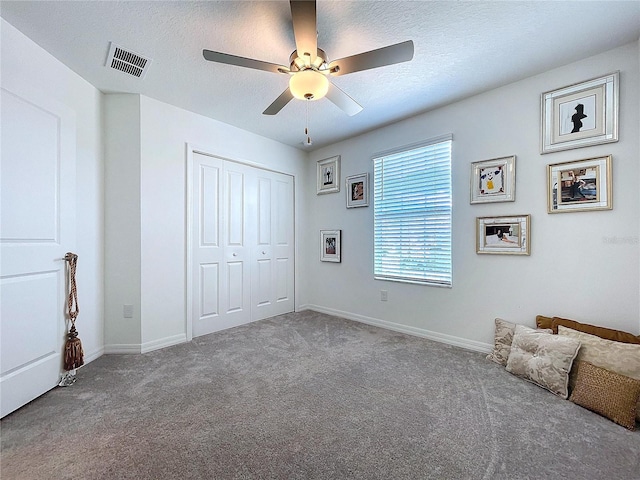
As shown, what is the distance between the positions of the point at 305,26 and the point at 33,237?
7.72ft

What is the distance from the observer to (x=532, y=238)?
8.06ft

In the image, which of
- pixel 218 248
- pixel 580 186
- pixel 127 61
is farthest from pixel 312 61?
pixel 218 248

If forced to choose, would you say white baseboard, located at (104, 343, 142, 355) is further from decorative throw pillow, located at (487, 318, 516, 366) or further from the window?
decorative throw pillow, located at (487, 318, 516, 366)

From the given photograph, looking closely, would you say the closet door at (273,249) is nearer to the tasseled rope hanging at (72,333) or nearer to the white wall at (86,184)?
the white wall at (86,184)

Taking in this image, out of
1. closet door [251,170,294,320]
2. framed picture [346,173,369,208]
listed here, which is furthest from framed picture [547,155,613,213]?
closet door [251,170,294,320]

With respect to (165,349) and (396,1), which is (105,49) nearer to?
(396,1)

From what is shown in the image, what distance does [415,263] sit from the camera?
3.28 m

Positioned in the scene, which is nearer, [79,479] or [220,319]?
[79,479]

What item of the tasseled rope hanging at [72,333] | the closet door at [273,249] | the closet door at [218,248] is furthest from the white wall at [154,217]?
the closet door at [273,249]

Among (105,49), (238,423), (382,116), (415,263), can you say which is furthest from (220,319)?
(382,116)

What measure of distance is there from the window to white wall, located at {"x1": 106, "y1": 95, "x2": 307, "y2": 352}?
2267 mm

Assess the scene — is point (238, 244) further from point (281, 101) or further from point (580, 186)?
point (580, 186)

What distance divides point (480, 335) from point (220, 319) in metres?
2.98

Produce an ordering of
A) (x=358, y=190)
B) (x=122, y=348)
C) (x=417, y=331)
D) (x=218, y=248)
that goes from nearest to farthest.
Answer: (x=122, y=348), (x=417, y=331), (x=218, y=248), (x=358, y=190)
